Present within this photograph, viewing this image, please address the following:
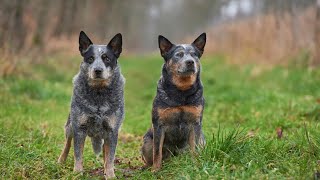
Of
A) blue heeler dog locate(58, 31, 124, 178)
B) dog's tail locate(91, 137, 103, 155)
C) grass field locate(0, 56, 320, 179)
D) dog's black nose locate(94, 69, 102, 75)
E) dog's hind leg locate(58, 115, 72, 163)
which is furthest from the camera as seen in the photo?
dog's hind leg locate(58, 115, 72, 163)

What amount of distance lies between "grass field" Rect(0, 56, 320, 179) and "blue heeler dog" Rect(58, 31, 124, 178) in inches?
14.5

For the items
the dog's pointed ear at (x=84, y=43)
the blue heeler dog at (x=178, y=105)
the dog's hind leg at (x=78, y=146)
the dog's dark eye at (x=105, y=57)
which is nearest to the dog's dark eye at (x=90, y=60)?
the dog's dark eye at (x=105, y=57)

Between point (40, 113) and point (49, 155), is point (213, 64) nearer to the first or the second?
point (40, 113)

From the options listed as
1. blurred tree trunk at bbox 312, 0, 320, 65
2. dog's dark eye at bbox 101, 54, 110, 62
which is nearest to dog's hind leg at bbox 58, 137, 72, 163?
dog's dark eye at bbox 101, 54, 110, 62

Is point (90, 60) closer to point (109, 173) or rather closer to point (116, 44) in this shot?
point (116, 44)

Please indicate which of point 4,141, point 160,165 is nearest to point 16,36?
point 4,141

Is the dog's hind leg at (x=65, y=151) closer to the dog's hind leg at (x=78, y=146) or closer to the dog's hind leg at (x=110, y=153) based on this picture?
the dog's hind leg at (x=78, y=146)

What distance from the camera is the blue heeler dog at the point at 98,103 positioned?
5.07 m

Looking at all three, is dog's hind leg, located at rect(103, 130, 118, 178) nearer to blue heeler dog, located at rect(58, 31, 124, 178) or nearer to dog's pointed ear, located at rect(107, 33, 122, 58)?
blue heeler dog, located at rect(58, 31, 124, 178)

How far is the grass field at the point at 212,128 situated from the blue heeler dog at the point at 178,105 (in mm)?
258

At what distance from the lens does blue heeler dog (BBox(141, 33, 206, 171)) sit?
5281mm

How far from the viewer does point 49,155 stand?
5.89 meters

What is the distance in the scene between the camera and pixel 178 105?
17.3ft

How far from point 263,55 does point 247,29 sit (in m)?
2.90
